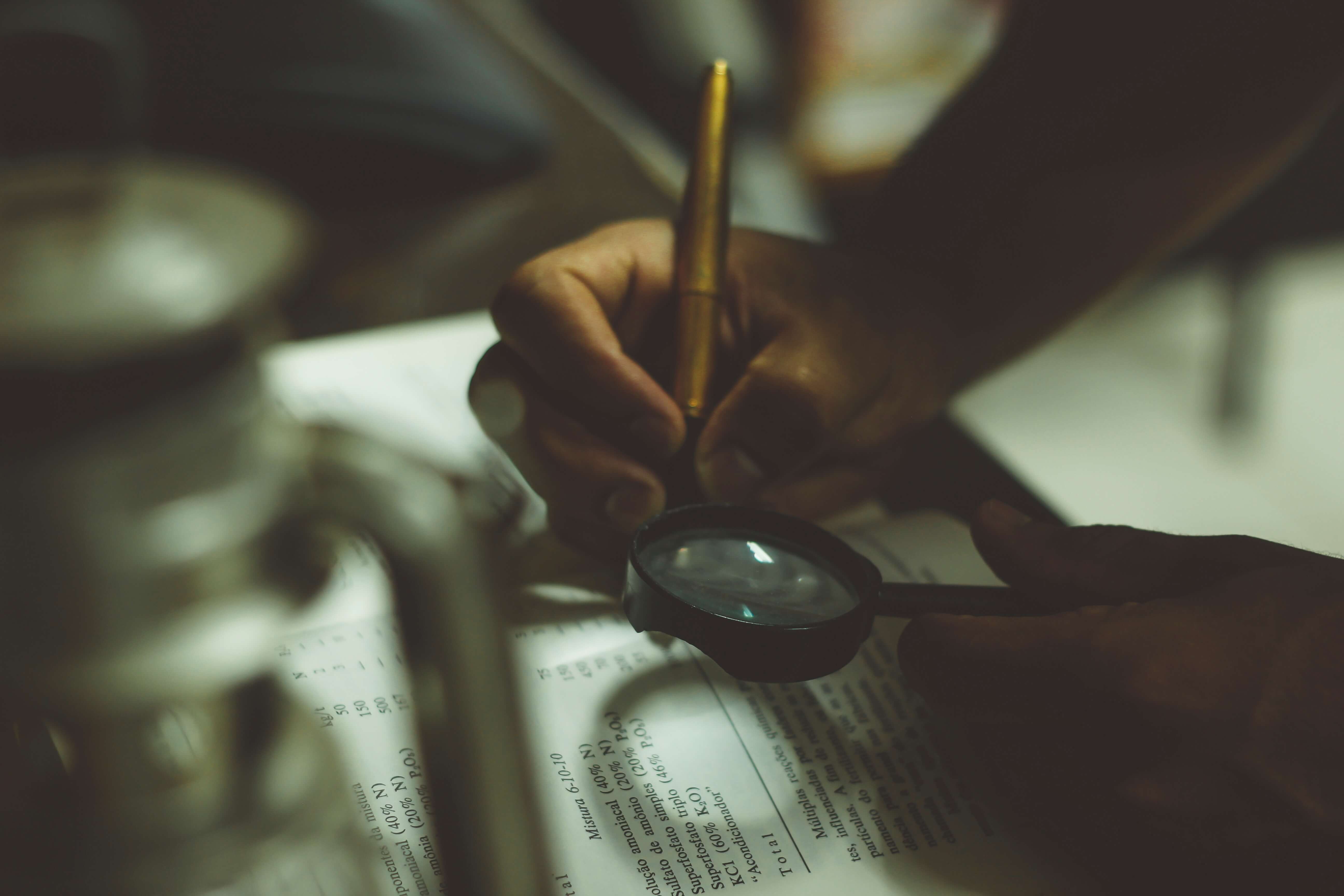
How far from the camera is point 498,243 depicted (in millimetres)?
861

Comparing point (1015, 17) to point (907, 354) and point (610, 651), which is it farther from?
point (610, 651)

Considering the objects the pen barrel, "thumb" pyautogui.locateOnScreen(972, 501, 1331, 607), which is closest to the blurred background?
the pen barrel

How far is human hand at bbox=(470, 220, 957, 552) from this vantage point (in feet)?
1.94

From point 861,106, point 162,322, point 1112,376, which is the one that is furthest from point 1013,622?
point 1112,376

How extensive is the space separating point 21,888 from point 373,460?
0.20 meters

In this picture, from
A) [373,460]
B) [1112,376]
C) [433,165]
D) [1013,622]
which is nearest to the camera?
[373,460]

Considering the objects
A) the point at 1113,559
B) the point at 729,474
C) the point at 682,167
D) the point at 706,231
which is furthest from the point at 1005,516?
the point at 682,167

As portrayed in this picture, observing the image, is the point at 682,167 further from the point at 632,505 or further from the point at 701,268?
the point at 632,505

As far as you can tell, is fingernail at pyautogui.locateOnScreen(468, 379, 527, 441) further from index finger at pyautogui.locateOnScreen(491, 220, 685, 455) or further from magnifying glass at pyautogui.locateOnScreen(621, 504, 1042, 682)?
magnifying glass at pyautogui.locateOnScreen(621, 504, 1042, 682)

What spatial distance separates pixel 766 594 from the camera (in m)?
0.52

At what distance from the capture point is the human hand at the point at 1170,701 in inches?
16.5

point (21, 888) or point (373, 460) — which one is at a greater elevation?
point (373, 460)

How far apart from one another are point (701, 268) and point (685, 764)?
0.30m

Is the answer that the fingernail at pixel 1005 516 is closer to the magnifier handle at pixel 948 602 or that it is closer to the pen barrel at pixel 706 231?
the magnifier handle at pixel 948 602
